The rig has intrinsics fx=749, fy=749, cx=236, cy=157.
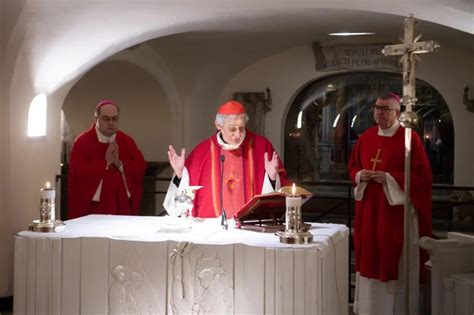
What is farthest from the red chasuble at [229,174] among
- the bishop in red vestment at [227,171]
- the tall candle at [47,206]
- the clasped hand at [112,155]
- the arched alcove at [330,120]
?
the arched alcove at [330,120]

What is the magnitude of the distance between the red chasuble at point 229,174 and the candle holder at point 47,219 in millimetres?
1472

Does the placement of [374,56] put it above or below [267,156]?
above

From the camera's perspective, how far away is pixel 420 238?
20.8ft

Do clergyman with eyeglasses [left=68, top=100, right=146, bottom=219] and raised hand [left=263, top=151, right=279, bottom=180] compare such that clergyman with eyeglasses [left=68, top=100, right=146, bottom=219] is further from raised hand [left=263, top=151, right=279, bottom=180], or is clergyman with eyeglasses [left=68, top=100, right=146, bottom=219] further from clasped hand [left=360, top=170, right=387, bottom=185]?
clasped hand [left=360, top=170, right=387, bottom=185]

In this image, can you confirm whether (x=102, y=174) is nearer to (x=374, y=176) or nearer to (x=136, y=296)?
(x=374, y=176)

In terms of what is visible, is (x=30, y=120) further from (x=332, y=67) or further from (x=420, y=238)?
(x=332, y=67)

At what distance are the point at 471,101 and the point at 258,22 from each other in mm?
4596

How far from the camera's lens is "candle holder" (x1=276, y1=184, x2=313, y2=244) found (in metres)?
4.45

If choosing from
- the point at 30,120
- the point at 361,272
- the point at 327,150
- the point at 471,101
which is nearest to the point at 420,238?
the point at 361,272

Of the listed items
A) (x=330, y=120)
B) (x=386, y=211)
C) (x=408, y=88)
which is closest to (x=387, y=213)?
(x=386, y=211)

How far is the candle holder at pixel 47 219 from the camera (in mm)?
4867

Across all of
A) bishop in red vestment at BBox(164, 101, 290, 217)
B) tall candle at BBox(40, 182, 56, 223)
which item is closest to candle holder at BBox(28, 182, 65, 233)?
tall candle at BBox(40, 182, 56, 223)

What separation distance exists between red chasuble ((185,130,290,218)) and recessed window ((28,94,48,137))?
198cm

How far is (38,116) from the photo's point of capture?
24.2 ft
